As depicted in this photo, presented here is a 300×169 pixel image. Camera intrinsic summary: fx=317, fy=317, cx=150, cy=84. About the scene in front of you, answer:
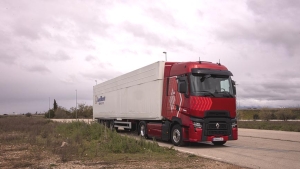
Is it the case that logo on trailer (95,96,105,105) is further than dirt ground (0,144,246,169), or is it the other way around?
logo on trailer (95,96,105,105)

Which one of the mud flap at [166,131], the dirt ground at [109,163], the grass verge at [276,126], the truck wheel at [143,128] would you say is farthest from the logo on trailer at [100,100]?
the dirt ground at [109,163]

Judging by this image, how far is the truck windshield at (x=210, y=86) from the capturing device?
13.4m

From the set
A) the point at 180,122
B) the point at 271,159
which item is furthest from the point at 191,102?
the point at 271,159

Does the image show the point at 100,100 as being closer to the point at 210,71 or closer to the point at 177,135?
the point at 177,135

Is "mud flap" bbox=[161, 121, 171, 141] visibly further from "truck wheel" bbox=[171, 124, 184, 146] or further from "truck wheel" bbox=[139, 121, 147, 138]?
"truck wheel" bbox=[139, 121, 147, 138]

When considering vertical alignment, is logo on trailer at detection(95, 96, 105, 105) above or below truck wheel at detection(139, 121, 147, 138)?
above

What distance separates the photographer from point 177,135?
14453mm

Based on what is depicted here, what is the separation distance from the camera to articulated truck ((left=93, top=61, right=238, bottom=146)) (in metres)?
13.4

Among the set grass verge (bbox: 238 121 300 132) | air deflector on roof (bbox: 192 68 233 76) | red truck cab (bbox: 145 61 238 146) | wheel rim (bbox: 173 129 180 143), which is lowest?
grass verge (bbox: 238 121 300 132)

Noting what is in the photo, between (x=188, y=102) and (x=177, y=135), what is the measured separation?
75.7 inches

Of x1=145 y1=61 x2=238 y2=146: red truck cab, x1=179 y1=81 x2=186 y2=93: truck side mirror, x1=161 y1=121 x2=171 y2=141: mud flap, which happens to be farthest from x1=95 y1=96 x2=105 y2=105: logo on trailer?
x1=179 y1=81 x2=186 y2=93: truck side mirror

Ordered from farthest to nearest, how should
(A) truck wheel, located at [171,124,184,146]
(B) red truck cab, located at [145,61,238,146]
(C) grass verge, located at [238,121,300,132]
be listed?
(C) grass verge, located at [238,121,300,132], (A) truck wheel, located at [171,124,184,146], (B) red truck cab, located at [145,61,238,146]

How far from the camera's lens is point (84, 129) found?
2016 cm

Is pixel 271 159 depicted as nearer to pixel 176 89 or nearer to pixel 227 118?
pixel 227 118
